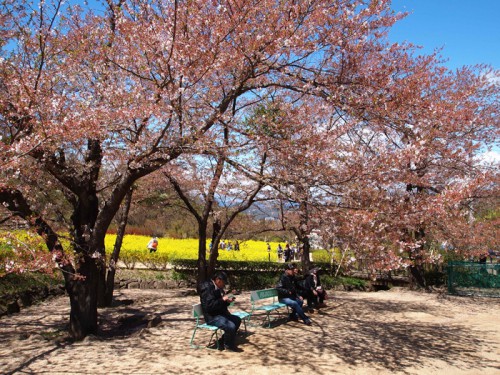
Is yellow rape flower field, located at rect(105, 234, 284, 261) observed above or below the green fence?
above

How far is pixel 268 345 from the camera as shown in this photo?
6.02 metres

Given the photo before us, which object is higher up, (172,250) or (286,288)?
(172,250)

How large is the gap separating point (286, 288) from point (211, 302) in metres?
2.23

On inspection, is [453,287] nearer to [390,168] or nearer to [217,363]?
[390,168]

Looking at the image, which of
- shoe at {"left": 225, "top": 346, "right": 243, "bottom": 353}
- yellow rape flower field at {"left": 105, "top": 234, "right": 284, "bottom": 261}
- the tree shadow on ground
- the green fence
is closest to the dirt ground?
the tree shadow on ground

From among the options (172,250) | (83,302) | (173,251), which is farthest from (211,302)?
(172,250)

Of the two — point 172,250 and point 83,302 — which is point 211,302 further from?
point 172,250

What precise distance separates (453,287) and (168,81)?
1306 cm

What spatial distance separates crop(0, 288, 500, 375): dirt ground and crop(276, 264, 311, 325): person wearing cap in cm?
19

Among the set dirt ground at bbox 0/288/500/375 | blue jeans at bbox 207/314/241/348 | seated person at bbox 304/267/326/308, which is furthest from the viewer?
seated person at bbox 304/267/326/308

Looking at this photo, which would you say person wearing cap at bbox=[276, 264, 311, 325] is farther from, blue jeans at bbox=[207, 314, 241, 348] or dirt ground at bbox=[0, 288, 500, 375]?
blue jeans at bbox=[207, 314, 241, 348]

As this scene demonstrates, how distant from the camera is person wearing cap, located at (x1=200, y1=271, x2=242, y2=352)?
5.67m

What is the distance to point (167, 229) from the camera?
27594 mm

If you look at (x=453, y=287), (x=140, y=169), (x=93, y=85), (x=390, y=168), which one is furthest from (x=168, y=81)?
(x=453, y=287)
